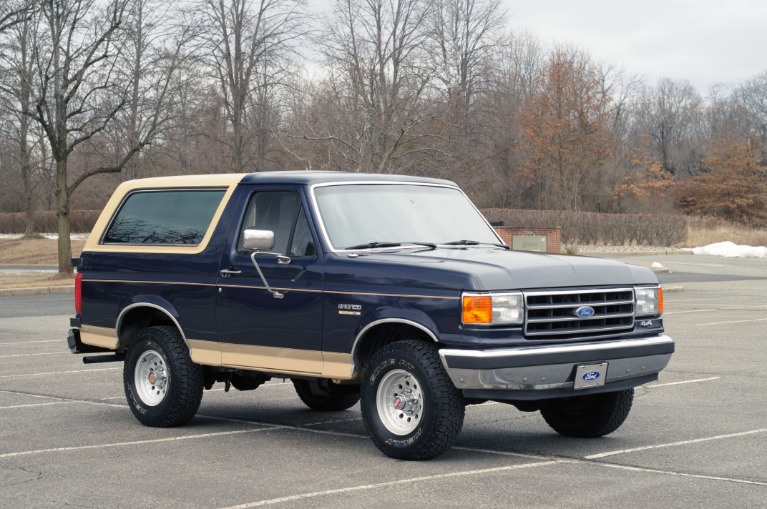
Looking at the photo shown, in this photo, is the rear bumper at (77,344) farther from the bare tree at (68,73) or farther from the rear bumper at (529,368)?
the bare tree at (68,73)

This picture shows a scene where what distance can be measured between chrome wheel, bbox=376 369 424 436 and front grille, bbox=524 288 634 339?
0.90 metres

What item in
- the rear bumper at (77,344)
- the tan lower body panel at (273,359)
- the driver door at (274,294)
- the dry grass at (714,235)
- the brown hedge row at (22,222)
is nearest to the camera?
the tan lower body panel at (273,359)

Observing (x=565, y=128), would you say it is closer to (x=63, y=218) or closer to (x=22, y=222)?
(x=22, y=222)

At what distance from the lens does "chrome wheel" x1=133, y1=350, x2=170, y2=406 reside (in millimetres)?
9758

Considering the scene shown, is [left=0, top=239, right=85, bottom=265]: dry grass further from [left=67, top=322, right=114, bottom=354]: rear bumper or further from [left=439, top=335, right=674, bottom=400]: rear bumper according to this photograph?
[left=439, top=335, right=674, bottom=400]: rear bumper

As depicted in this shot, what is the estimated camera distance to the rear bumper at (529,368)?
7508 millimetres

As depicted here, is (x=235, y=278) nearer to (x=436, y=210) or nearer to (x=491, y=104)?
(x=436, y=210)

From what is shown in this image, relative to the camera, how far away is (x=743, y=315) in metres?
22.4

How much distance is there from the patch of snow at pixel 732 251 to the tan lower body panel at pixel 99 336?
45720 mm

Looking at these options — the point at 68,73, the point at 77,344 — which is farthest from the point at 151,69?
the point at 77,344

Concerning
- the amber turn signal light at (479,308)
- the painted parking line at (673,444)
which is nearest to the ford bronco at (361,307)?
the amber turn signal light at (479,308)

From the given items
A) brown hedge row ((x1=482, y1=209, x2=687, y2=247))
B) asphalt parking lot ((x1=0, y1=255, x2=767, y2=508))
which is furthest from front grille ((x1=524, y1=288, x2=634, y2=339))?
brown hedge row ((x1=482, y1=209, x2=687, y2=247))

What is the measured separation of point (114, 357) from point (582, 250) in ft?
151

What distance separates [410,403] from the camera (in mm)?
7969
